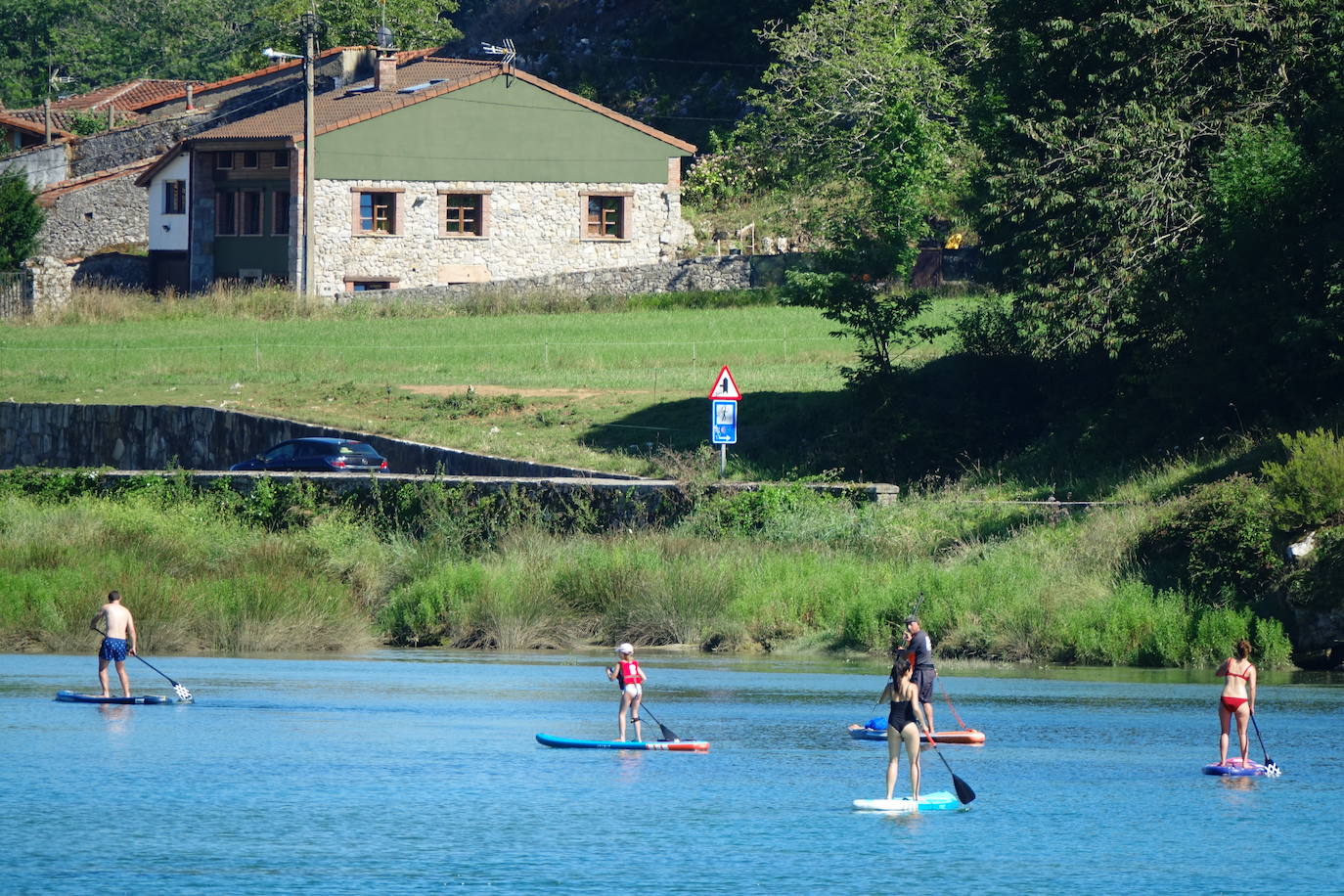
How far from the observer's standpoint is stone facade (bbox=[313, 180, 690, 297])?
74.0 m

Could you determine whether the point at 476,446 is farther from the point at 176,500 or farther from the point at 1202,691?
the point at 1202,691

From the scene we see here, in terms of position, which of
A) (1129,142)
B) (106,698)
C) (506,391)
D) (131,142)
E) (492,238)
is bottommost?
(106,698)

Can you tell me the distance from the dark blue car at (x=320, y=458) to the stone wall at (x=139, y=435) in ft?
7.47

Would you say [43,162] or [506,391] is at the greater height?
[43,162]

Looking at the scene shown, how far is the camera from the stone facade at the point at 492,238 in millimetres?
74000

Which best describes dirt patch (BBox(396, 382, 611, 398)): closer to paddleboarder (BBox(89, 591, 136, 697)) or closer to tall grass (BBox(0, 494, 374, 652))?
tall grass (BBox(0, 494, 374, 652))

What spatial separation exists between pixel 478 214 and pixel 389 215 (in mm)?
3530

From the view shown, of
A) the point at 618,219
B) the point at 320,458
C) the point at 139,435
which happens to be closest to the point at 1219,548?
the point at 320,458

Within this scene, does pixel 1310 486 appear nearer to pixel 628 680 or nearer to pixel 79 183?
pixel 628 680

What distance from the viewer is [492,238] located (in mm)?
76750

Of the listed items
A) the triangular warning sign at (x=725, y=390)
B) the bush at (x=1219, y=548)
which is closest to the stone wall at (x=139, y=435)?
the triangular warning sign at (x=725, y=390)

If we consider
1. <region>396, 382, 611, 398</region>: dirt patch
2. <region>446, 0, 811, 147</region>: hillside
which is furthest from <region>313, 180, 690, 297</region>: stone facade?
<region>396, 382, 611, 398</region>: dirt patch

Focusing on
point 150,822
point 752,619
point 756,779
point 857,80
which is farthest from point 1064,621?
point 857,80

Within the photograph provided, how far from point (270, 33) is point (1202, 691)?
3804 inches
